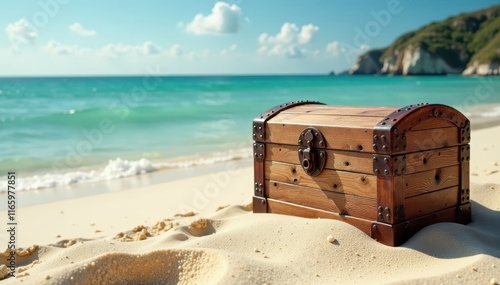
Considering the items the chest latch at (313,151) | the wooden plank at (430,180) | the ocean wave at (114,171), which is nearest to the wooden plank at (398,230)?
the wooden plank at (430,180)

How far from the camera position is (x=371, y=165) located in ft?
11.9

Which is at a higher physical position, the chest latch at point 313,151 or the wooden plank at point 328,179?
the chest latch at point 313,151

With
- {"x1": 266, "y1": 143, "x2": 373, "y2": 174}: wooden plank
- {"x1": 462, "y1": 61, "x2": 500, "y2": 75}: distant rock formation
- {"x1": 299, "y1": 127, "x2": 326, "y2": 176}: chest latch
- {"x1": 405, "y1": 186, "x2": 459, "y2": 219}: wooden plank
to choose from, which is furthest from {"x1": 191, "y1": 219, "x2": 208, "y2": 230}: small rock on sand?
{"x1": 462, "y1": 61, "x2": 500, "y2": 75}: distant rock formation

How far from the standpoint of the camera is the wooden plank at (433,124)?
3672mm

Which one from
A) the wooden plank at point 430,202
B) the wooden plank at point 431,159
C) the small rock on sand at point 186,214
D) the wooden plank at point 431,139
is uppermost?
the wooden plank at point 431,139

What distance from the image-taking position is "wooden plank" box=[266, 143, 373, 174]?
3.68 metres

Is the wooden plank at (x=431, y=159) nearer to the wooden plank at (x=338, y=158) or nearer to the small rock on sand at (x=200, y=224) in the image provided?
the wooden plank at (x=338, y=158)

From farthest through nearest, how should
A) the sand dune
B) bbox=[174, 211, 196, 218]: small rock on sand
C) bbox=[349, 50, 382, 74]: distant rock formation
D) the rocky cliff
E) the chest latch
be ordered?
bbox=[349, 50, 382, 74]: distant rock formation, the rocky cliff, bbox=[174, 211, 196, 218]: small rock on sand, the chest latch, the sand dune

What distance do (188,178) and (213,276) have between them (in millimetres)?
5267

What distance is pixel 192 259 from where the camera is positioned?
3336 mm

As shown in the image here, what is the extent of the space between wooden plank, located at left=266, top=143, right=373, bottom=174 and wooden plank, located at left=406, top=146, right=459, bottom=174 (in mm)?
296

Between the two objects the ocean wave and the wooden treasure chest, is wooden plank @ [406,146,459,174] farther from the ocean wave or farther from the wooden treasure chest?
the ocean wave

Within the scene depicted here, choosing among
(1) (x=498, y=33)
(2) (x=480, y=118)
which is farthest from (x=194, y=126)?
(1) (x=498, y=33)

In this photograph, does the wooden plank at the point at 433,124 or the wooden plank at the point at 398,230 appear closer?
the wooden plank at the point at 398,230
